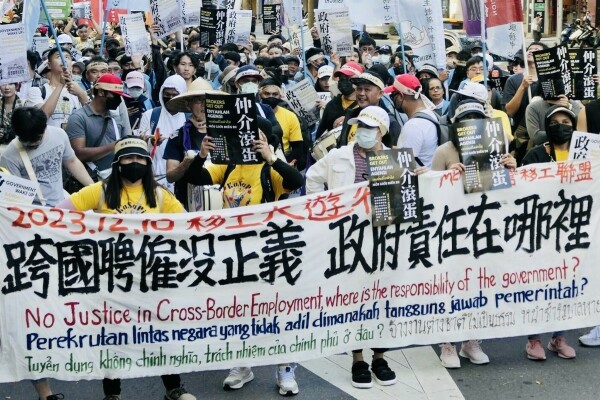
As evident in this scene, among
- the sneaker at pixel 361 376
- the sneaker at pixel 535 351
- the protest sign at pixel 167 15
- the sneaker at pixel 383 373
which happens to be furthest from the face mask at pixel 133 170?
the protest sign at pixel 167 15

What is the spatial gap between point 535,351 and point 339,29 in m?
6.67

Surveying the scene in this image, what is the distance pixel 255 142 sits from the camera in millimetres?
6051

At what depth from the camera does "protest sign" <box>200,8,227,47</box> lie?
620 inches

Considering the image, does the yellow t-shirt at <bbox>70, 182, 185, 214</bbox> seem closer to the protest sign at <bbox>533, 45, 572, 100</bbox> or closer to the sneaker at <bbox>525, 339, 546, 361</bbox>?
the sneaker at <bbox>525, 339, 546, 361</bbox>

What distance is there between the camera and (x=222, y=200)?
6.47 meters

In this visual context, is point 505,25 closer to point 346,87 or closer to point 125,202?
point 346,87

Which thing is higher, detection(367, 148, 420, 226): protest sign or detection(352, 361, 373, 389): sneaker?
detection(367, 148, 420, 226): protest sign

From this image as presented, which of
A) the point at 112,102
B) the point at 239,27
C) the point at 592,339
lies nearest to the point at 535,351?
the point at 592,339

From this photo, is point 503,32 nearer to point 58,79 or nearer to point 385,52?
point 58,79

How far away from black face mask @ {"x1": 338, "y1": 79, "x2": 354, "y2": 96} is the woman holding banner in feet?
11.4

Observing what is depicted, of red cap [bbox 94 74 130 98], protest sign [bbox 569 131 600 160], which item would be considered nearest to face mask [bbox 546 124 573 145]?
protest sign [bbox 569 131 600 160]

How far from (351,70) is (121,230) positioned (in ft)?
13.8

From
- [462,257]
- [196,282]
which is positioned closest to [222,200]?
[196,282]

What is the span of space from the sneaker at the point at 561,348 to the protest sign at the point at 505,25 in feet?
13.6
